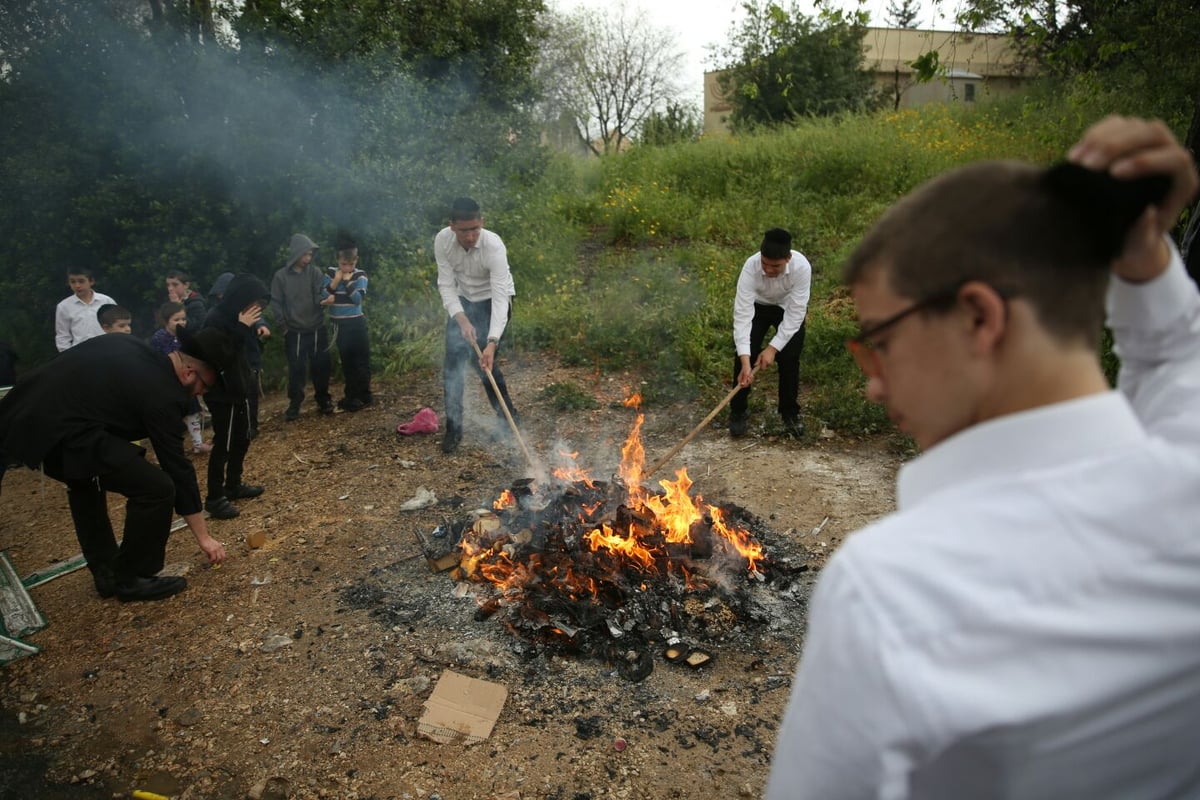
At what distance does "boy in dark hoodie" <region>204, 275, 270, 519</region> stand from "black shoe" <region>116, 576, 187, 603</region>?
1.30 meters

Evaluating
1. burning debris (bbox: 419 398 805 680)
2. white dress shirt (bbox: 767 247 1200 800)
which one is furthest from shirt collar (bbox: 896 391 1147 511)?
burning debris (bbox: 419 398 805 680)

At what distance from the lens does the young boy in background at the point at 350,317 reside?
28.9ft

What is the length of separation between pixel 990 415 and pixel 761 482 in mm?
5547

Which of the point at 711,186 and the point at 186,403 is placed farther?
the point at 711,186

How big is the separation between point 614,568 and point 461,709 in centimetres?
134

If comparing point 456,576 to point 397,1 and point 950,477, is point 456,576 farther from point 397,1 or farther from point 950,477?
point 397,1

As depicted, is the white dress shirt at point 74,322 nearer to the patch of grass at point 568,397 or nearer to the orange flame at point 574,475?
the patch of grass at point 568,397

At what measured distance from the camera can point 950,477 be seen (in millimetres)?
1018

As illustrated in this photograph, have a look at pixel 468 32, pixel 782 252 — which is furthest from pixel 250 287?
pixel 468 32

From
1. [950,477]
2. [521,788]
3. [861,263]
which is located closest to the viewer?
[950,477]

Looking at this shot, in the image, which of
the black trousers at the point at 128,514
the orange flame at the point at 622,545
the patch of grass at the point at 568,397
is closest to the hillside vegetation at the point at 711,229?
the patch of grass at the point at 568,397

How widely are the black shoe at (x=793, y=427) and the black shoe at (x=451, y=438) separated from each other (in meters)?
3.39

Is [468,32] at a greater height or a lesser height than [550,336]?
greater

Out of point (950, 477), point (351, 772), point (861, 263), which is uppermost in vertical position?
point (861, 263)
